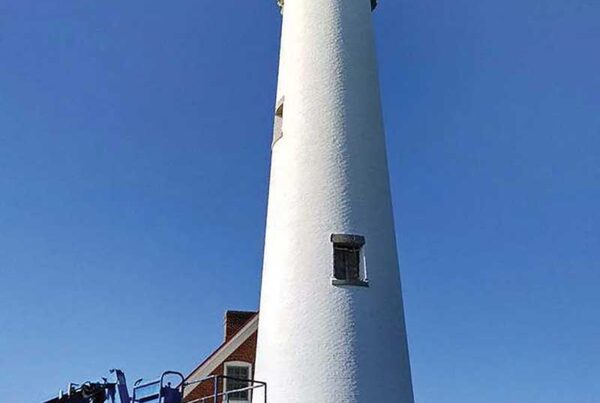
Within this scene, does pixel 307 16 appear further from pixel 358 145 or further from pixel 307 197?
pixel 307 197

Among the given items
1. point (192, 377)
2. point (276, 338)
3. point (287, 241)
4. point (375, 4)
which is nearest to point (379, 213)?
point (287, 241)

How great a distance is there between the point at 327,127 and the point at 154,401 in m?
5.59

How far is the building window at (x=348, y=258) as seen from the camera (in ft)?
38.1

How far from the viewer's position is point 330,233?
1176 cm

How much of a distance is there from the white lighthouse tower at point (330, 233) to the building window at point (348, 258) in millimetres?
17

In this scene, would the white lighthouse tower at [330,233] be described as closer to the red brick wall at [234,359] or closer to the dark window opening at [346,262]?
the dark window opening at [346,262]

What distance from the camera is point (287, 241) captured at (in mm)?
12023

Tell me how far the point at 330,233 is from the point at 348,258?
0.52 metres

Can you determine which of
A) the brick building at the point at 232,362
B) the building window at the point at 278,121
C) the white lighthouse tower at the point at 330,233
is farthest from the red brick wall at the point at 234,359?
the building window at the point at 278,121

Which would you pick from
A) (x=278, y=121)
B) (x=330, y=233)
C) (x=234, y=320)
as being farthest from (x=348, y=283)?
(x=234, y=320)

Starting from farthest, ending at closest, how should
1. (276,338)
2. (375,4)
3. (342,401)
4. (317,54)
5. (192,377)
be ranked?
(192,377) → (375,4) → (317,54) → (276,338) → (342,401)

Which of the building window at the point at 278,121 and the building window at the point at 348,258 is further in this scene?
the building window at the point at 278,121

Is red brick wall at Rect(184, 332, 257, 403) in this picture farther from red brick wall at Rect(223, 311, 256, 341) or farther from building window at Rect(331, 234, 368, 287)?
building window at Rect(331, 234, 368, 287)

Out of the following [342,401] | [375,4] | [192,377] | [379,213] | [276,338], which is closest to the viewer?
[342,401]
